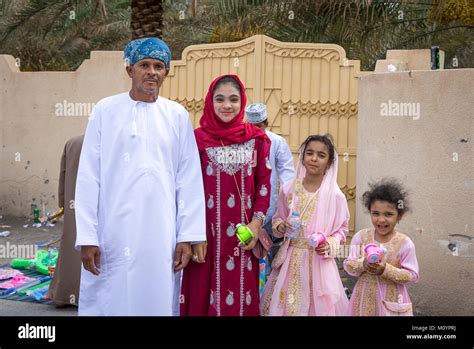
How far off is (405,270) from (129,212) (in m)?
1.59

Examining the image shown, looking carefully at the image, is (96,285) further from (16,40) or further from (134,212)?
(16,40)

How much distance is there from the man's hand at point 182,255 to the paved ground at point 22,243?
2.00 metres

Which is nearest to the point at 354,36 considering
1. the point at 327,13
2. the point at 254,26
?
the point at 327,13

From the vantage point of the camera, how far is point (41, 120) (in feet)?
27.1

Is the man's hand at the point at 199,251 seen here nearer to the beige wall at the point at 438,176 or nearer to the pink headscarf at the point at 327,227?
the pink headscarf at the point at 327,227

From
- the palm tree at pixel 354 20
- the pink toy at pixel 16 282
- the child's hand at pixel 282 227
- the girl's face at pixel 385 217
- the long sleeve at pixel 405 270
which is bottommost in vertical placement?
the pink toy at pixel 16 282

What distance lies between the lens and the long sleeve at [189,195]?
10.2 ft

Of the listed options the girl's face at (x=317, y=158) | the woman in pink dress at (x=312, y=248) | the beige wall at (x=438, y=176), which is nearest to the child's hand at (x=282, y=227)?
the woman in pink dress at (x=312, y=248)

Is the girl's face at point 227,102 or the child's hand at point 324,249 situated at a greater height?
the girl's face at point 227,102

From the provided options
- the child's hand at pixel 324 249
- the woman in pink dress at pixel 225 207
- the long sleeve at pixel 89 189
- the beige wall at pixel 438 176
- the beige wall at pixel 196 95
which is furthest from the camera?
the beige wall at pixel 196 95

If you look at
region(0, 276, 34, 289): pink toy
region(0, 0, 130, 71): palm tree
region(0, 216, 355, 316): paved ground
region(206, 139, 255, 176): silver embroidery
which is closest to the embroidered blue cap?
region(206, 139, 255, 176): silver embroidery

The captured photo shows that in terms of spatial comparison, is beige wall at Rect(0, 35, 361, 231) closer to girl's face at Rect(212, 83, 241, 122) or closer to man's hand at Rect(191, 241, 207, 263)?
girl's face at Rect(212, 83, 241, 122)

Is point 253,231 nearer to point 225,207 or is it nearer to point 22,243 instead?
point 225,207

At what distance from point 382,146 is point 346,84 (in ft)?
5.96
